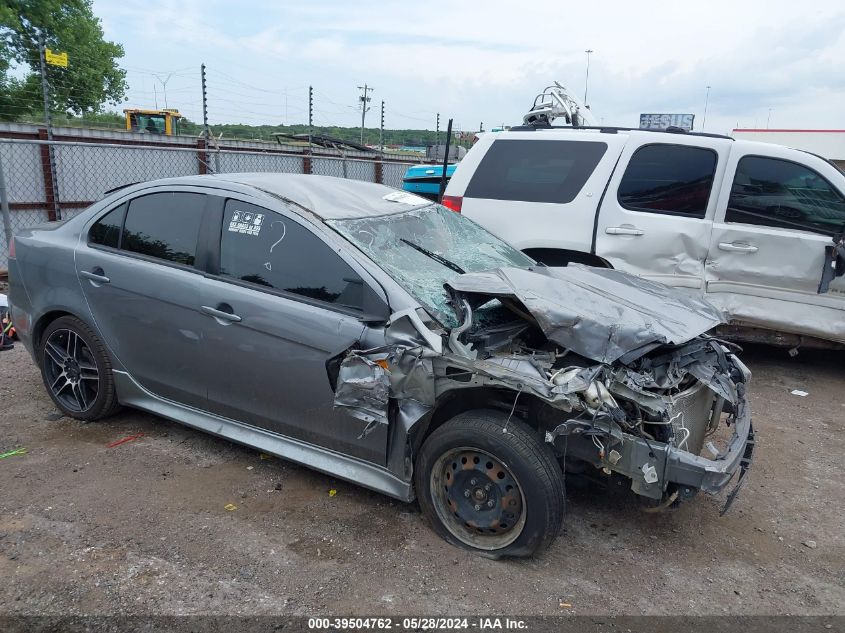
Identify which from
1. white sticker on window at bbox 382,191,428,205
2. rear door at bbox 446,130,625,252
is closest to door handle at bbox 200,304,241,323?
white sticker on window at bbox 382,191,428,205

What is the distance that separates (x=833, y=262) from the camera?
5.27 meters

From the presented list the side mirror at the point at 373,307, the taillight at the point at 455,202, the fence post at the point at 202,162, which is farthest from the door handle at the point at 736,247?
the fence post at the point at 202,162

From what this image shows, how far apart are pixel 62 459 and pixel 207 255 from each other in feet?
5.07

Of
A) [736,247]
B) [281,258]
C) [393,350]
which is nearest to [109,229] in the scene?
[281,258]

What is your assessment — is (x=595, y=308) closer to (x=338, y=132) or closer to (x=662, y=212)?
(x=662, y=212)

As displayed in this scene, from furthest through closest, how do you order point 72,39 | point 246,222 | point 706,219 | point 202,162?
point 72,39 < point 202,162 < point 706,219 < point 246,222

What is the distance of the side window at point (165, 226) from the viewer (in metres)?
3.82

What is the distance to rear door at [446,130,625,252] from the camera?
5.75m

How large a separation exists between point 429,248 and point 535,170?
102 inches

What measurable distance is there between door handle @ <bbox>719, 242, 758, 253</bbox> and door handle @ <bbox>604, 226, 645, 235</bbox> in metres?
0.67

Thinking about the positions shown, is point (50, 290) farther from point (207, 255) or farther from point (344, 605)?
point (344, 605)

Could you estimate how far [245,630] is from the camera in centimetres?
257

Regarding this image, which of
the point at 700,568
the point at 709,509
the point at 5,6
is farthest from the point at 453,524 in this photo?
the point at 5,6

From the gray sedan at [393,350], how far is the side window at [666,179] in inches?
77.2
